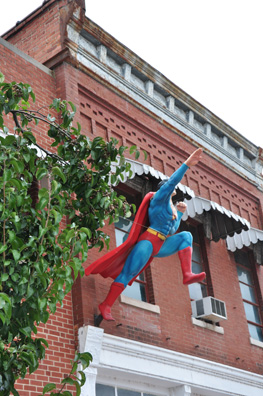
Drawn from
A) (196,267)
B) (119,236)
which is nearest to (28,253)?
(119,236)

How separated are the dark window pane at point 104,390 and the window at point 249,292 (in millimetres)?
4759

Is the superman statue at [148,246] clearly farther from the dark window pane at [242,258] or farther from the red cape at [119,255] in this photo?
the dark window pane at [242,258]

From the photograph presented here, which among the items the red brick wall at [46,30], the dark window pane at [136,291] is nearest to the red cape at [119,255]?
the dark window pane at [136,291]

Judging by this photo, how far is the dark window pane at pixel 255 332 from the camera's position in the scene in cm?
1331

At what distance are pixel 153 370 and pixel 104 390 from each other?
36.3 inches

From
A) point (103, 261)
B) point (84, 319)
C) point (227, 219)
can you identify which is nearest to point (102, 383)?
point (84, 319)

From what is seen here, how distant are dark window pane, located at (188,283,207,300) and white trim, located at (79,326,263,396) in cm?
149

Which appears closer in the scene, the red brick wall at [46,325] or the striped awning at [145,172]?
the red brick wall at [46,325]

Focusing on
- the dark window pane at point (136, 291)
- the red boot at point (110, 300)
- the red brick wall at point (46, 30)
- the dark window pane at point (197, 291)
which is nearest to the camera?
the red boot at point (110, 300)

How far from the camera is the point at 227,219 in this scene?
41.9ft

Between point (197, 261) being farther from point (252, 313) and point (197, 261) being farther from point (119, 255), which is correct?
point (119, 255)

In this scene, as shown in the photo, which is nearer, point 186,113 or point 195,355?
point 195,355

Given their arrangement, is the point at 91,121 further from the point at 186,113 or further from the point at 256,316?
the point at 256,316

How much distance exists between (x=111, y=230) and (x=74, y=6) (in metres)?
4.29
